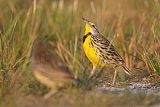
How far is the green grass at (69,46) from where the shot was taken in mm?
6680

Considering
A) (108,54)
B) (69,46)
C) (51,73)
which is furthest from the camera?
(69,46)

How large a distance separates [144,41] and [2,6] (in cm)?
422

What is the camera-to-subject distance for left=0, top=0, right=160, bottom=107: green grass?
6680 millimetres

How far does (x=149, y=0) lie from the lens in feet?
40.1

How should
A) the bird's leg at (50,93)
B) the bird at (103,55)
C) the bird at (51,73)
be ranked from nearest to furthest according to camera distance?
the bird at (51,73) → the bird's leg at (50,93) → the bird at (103,55)

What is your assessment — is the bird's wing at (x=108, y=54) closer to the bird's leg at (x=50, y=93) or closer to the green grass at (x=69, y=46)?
the green grass at (x=69, y=46)

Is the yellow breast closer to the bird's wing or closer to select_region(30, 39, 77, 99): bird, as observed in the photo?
the bird's wing

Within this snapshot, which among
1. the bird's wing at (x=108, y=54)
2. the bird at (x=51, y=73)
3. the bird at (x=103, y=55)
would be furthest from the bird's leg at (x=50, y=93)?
the bird's wing at (x=108, y=54)

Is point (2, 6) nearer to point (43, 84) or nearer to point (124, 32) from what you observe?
point (124, 32)

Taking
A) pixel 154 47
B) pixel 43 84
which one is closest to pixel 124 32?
pixel 154 47

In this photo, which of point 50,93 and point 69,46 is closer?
point 50,93

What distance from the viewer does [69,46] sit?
10.5 metres

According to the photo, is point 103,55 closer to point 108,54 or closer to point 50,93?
point 108,54

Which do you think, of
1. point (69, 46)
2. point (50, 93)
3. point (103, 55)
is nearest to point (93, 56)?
point (103, 55)
